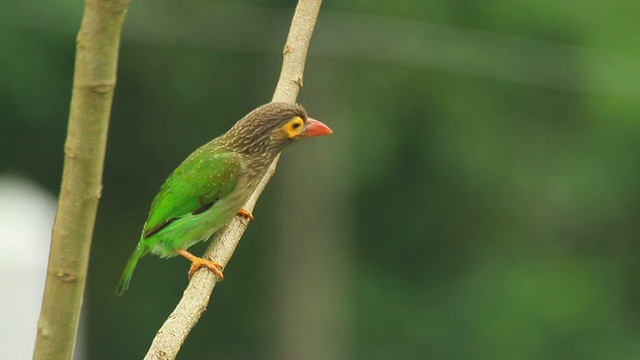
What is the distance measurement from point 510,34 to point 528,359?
16.4 feet

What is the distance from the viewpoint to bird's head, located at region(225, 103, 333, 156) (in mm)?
6008

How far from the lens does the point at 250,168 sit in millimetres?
6102

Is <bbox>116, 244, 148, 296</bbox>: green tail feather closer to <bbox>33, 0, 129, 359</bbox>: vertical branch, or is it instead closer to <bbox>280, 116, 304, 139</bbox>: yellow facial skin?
<bbox>280, 116, 304, 139</bbox>: yellow facial skin

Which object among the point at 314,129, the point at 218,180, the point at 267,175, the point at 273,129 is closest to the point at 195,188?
the point at 218,180

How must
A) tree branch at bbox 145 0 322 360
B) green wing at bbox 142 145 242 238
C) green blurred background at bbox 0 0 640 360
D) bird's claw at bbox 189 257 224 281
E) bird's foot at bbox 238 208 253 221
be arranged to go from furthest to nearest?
green blurred background at bbox 0 0 640 360, green wing at bbox 142 145 242 238, bird's foot at bbox 238 208 253 221, bird's claw at bbox 189 257 224 281, tree branch at bbox 145 0 322 360

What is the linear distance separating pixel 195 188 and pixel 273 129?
43 cm

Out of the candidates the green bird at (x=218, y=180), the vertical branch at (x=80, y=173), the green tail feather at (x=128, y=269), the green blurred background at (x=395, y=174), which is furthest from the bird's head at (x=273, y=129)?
the green blurred background at (x=395, y=174)

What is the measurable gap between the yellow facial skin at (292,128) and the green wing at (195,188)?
237mm

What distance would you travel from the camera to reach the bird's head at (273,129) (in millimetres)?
6008

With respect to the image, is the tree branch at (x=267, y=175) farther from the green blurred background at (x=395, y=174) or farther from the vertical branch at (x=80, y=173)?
the green blurred background at (x=395, y=174)

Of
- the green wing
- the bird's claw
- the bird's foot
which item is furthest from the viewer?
the green wing

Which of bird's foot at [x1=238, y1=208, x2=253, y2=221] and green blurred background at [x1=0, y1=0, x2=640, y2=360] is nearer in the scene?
bird's foot at [x1=238, y1=208, x2=253, y2=221]

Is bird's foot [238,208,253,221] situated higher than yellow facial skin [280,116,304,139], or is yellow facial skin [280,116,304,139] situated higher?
yellow facial skin [280,116,304,139]

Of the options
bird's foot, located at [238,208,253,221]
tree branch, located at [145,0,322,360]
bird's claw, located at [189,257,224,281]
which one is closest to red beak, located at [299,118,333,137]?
tree branch, located at [145,0,322,360]
